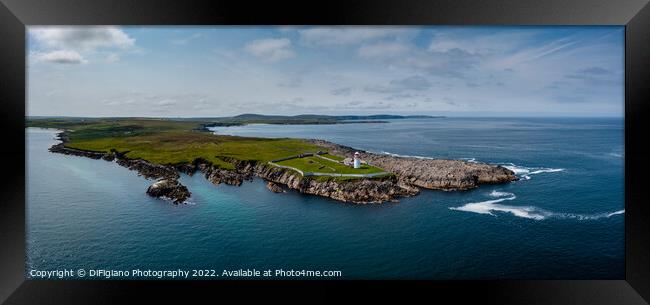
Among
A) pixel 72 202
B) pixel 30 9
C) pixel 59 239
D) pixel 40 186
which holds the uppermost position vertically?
pixel 30 9

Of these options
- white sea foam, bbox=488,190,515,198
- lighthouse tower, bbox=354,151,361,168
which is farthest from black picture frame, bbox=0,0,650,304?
lighthouse tower, bbox=354,151,361,168

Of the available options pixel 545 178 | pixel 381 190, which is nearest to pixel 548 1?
pixel 545 178

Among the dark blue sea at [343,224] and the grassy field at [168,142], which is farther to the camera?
Result: the grassy field at [168,142]

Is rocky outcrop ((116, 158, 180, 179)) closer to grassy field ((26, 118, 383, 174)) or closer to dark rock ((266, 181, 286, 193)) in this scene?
grassy field ((26, 118, 383, 174))

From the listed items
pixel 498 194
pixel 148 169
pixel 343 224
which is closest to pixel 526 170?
pixel 498 194

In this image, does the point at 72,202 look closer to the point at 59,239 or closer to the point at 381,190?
the point at 59,239

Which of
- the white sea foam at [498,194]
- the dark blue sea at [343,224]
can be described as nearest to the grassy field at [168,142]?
the dark blue sea at [343,224]

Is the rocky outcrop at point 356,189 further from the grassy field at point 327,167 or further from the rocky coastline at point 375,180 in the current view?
the grassy field at point 327,167

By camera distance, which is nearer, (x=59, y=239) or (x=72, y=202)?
(x=59, y=239)
